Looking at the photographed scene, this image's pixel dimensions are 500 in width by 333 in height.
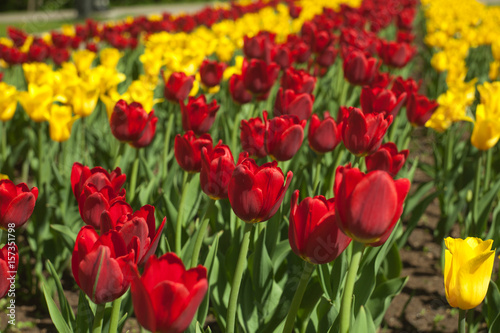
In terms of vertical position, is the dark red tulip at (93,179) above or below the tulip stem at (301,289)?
above

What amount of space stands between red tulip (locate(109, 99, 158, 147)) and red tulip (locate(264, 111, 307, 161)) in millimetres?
445

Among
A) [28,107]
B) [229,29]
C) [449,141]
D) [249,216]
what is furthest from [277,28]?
[249,216]

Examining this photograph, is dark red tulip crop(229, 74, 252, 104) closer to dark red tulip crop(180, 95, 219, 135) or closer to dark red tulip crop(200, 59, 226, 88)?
dark red tulip crop(200, 59, 226, 88)

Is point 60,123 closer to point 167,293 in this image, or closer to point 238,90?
point 238,90

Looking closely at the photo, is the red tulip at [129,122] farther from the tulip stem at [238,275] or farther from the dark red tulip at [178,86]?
the tulip stem at [238,275]

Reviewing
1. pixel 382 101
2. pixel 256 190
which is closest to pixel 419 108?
pixel 382 101

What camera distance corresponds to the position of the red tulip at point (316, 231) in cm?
108

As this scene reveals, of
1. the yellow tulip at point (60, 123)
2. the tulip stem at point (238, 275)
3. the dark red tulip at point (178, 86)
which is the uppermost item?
the dark red tulip at point (178, 86)

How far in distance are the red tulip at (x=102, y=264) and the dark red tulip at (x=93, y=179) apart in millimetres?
303

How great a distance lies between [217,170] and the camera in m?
1.37

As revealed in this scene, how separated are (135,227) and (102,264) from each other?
10cm

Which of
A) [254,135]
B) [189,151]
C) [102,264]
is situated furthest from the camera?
[254,135]

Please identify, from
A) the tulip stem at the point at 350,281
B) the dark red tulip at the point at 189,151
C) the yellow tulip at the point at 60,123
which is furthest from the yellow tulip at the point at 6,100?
the tulip stem at the point at 350,281

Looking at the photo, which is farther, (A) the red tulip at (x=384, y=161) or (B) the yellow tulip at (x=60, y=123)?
(B) the yellow tulip at (x=60, y=123)
